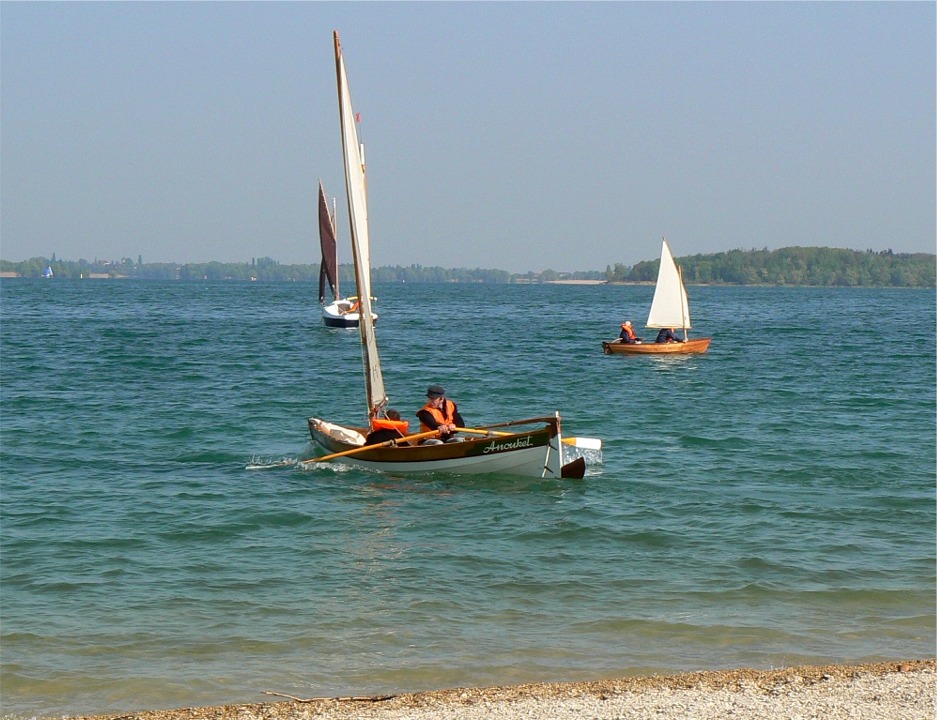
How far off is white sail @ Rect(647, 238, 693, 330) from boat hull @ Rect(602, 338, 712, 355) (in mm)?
2613

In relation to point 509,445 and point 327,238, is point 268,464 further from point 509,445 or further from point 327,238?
point 327,238

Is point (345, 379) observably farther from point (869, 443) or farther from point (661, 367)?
point (869, 443)

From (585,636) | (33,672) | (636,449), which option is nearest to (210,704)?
(33,672)

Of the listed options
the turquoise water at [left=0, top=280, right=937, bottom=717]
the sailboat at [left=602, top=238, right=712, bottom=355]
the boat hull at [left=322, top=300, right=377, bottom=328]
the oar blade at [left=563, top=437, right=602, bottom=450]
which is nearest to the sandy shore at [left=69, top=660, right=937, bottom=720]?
the turquoise water at [left=0, top=280, right=937, bottom=717]

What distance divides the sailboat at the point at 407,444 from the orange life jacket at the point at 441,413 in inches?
14.7

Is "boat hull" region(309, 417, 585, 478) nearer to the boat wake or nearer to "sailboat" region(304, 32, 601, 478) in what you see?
"sailboat" region(304, 32, 601, 478)

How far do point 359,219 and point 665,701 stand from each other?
12931mm

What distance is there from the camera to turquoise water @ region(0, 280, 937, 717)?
1073 centimetres

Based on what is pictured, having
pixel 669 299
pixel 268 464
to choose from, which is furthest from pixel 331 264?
pixel 268 464

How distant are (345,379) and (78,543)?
24.2 metres

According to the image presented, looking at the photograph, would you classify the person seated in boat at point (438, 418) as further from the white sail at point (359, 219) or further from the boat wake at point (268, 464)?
the boat wake at point (268, 464)

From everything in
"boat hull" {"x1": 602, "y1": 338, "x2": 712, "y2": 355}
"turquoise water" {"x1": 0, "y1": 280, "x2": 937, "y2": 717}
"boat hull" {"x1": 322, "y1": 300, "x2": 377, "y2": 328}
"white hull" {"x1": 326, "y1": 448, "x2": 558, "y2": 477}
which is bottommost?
"turquoise water" {"x1": 0, "y1": 280, "x2": 937, "y2": 717}

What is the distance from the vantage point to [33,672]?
1044 centimetres

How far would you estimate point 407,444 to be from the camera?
19.7 meters
